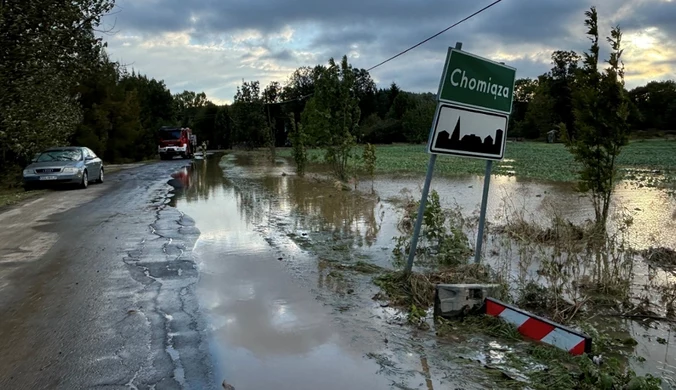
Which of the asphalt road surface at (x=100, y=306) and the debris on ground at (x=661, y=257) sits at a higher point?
the debris on ground at (x=661, y=257)

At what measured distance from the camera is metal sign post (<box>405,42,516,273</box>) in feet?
20.0

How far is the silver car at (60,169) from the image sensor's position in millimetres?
18281

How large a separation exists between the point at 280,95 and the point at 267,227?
70276mm

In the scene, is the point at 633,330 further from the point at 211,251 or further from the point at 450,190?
the point at 450,190

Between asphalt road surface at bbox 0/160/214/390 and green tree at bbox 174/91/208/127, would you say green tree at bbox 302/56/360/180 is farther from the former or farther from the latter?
green tree at bbox 174/91/208/127

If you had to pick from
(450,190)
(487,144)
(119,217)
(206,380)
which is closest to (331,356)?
(206,380)

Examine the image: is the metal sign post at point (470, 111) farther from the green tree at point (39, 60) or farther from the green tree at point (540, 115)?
the green tree at point (540, 115)

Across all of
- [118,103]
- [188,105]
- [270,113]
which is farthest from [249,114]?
[188,105]

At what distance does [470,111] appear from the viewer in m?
6.30

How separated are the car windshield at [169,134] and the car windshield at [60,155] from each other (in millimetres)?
26174

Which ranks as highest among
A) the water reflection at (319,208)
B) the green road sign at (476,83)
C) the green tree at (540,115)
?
the green tree at (540,115)

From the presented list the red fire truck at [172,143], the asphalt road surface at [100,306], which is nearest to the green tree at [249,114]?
the red fire truck at [172,143]

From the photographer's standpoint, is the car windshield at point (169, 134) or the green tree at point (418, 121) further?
the green tree at point (418, 121)

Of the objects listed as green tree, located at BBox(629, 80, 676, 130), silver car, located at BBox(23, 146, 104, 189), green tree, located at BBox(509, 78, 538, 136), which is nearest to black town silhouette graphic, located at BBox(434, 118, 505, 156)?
silver car, located at BBox(23, 146, 104, 189)
